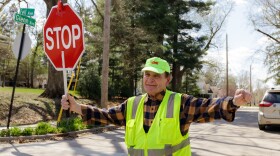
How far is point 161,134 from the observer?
288cm

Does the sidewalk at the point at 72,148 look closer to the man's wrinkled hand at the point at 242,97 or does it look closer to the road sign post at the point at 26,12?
the road sign post at the point at 26,12

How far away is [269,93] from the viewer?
15.1m

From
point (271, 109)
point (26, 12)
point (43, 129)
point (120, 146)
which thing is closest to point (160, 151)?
point (120, 146)

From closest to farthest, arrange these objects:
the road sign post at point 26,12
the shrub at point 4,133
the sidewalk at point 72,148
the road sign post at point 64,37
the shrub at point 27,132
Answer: the road sign post at point 64,37 < the sidewalk at point 72,148 < the shrub at point 4,133 < the shrub at point 27,132 < the road sign post at point 26,12

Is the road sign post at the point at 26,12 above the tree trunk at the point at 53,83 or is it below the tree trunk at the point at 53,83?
above

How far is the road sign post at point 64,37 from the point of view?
4.00m

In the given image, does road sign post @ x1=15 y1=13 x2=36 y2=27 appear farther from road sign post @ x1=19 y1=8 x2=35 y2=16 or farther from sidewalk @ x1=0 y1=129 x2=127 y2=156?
sidewalk @ x1=0 y1=129 x2=127 y2=156

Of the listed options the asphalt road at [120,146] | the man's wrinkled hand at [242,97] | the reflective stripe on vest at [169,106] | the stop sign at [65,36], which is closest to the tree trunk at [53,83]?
the asphalt road at [120,146]

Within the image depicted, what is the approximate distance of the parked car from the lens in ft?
47.8

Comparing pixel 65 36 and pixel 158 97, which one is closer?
pixel 158 97

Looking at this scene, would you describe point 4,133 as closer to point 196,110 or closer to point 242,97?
point 196,110

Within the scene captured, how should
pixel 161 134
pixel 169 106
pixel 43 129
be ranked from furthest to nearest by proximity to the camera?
pixel 43 129, pixel 169 106, pixel 161 134

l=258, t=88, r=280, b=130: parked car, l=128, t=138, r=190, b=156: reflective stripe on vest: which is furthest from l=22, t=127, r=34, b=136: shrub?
l=128, t=138, r=190, b=156: reflective stripe on vest

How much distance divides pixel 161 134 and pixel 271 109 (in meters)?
12.8
